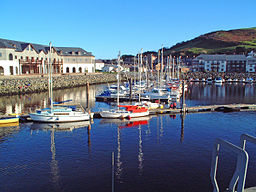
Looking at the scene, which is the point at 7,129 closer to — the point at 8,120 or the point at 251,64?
the point at 8,120

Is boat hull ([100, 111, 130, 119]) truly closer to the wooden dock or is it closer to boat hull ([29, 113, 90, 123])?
boat hull ([29, 113, 90, 123])

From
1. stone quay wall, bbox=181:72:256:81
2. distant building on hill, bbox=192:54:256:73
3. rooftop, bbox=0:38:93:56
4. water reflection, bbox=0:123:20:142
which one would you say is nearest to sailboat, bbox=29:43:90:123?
water reflection, bbox=0:123:20:142

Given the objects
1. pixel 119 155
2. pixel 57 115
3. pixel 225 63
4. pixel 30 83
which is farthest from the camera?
pixel 225 63

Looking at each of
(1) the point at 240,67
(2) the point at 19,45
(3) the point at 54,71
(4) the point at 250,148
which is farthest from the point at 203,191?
(1) the point at 240,67

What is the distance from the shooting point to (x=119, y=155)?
2622 centimetres

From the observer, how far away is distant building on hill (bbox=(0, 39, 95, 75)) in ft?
282

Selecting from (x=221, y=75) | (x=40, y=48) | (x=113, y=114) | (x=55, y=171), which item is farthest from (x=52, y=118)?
(x=221, y=75)

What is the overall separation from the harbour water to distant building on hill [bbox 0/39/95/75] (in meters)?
38.3

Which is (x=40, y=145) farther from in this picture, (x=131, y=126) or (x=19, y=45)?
(x=19, y=45)

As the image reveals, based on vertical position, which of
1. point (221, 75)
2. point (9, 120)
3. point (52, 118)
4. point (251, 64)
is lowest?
point (9, 120)

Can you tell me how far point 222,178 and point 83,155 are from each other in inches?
549

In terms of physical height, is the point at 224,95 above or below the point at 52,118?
above

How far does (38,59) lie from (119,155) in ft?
293

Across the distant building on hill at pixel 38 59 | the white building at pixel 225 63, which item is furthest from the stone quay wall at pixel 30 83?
the white building at pixel 225 63
